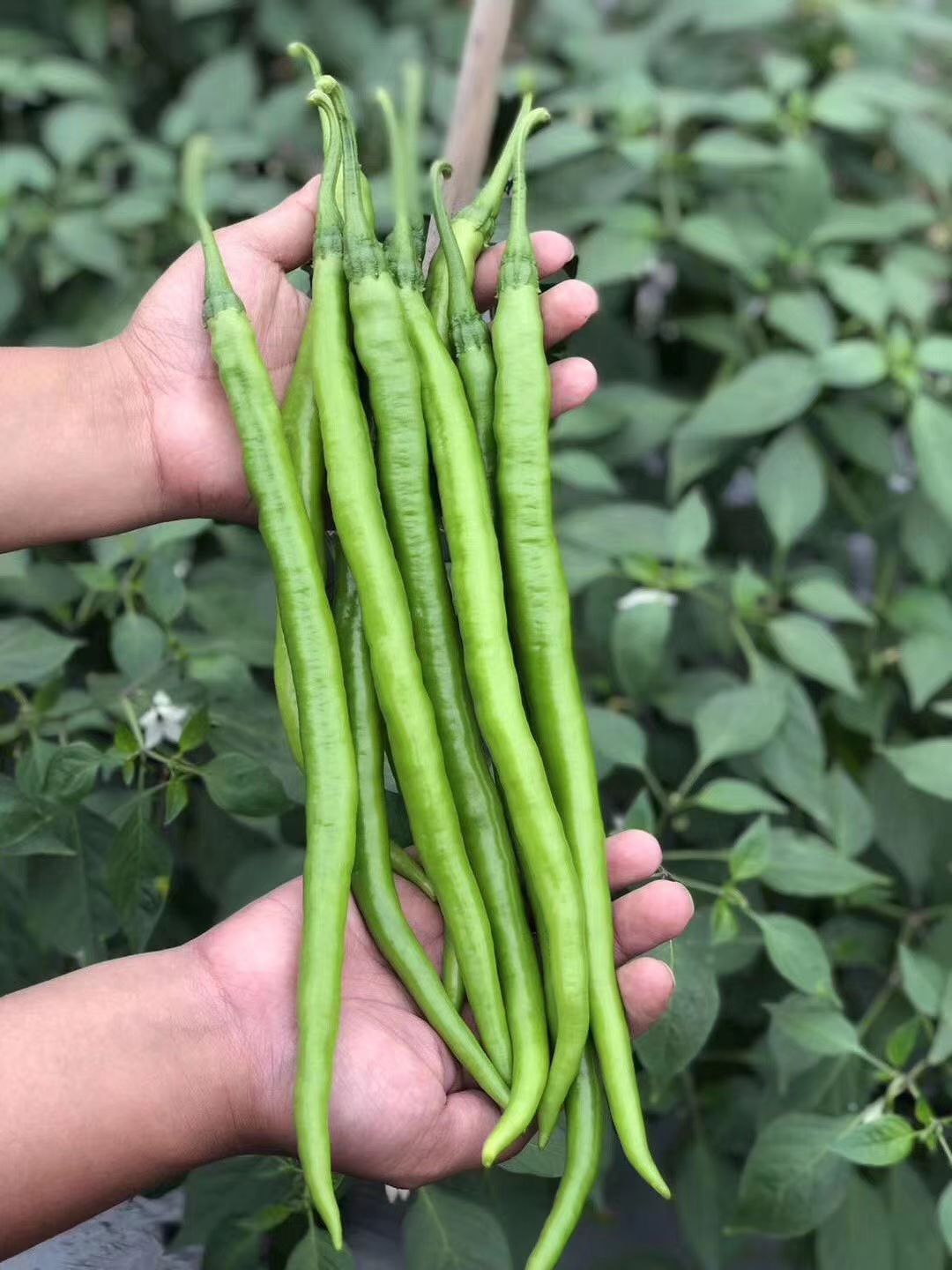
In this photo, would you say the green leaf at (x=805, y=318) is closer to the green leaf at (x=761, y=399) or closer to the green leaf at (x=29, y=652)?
the green leaf at (x=761, y=399)

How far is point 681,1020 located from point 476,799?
431 mm

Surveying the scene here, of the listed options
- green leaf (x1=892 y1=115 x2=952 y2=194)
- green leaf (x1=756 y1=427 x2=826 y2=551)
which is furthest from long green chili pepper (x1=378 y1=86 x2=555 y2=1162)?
green leaf (x1=892 y1=115 x2=952 y2=194)

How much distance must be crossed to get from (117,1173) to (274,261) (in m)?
1.27

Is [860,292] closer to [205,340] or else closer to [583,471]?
[583,471]

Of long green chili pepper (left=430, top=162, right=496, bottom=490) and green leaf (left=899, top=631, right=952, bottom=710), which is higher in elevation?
long green chili pepper (left=430, top=162, right=496, bottom=490)

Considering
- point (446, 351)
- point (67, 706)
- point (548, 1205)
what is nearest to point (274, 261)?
point (446, 351)

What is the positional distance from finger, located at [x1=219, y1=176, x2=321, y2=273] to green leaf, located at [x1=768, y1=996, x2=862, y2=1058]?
1309 mm

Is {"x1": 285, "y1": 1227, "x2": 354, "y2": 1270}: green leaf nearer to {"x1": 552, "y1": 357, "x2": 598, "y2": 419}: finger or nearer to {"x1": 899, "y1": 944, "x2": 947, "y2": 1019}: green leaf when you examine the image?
{"x1": 899, "y1": 944, "x2": 947, "y2": 1019}: green leaf

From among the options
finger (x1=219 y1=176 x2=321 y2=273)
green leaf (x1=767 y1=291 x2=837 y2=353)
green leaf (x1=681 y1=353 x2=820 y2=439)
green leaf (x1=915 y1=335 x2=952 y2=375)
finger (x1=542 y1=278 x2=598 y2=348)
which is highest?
finger (x1=219 y1=176 x2=321 y2=273)

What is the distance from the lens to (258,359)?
1658mm

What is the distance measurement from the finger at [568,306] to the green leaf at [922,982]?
1008 millimetres

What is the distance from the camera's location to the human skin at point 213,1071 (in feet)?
4.43

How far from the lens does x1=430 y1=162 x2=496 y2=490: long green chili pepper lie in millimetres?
1697

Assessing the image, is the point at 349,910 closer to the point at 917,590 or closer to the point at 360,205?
the point at 360,205
